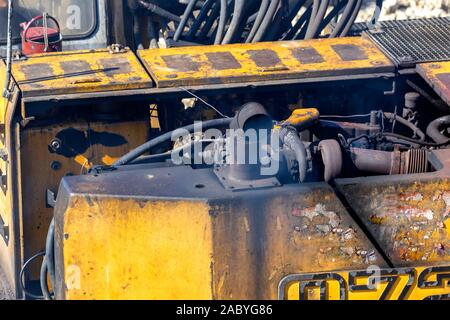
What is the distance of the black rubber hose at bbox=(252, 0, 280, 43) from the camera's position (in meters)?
4.78

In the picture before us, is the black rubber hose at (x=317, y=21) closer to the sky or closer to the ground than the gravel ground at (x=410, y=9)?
closer to the sky

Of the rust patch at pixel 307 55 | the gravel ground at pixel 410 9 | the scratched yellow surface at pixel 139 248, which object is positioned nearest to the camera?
the scratched yellow surface at pixel 139 248

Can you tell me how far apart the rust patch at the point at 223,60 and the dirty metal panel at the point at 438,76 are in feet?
2.51

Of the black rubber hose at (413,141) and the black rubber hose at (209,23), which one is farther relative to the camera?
the black rubber hose at (209,23)

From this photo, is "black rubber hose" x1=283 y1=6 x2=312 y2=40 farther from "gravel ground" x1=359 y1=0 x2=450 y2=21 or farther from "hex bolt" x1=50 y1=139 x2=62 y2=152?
"gravel ground" x1=359 y1=0 x2=450 y2=21

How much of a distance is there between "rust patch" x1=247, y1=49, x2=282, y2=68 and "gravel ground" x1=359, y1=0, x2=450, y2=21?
4.45 m

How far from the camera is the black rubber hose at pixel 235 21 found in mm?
4805

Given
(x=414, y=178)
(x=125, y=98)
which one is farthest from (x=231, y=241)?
(x=125, y=98)

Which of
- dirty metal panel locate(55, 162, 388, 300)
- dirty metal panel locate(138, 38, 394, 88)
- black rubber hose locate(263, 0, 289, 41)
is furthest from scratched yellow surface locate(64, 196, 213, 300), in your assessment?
black rubber hose locate(263, 0, 289, 41)

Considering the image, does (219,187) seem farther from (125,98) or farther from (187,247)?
(125,98)

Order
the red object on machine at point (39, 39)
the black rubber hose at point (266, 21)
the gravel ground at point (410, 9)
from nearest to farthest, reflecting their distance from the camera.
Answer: the red object on machine at point (39, 39), the black rubber hose at point (266, 21), the gravel ground at point (410, 9)

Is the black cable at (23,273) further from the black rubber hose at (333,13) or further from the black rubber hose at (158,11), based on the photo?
the black rubber hose at (333,13)

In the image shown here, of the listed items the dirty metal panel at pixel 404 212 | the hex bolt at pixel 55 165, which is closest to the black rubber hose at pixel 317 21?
the hex bolt at pixel 55 165

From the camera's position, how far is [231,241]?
3289 millimetres
